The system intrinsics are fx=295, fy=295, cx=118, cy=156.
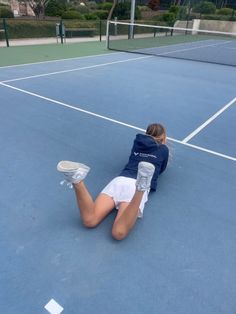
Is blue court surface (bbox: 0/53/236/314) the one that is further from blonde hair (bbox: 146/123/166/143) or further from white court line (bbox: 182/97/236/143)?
blonde hair (bbox: 146/123/166/143)

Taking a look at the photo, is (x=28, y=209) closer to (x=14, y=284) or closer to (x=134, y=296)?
(x=14, y=284)

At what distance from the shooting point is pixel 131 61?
464 inches

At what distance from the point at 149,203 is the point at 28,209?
135 cm

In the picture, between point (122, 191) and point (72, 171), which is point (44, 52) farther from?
point (72, 171)

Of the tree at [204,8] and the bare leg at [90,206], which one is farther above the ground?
the tree at [204,8]

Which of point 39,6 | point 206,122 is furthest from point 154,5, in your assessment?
point 206,122

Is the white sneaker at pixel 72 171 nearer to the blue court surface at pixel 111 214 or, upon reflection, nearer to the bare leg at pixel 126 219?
the bare leg at pixel 126 219

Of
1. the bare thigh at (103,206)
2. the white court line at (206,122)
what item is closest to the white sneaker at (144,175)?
the bare thigh at (103,206)

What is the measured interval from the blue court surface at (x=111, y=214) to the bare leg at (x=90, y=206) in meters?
0.11

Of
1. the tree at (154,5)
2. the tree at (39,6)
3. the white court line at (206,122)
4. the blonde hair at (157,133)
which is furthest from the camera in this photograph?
the tree at (154,5)

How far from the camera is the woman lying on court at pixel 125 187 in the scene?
258 centimetres

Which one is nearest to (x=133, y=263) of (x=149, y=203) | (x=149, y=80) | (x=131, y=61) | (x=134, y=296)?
(x=134, y=296)

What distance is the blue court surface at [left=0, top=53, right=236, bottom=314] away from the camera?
2.31 m

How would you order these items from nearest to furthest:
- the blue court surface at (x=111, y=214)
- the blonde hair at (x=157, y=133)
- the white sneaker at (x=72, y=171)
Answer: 1. the blue court surface at (x=111, y=214)
2. the white sneaker at (x=72, y=171)
3. the blonde hair at (x=157, y=133)
